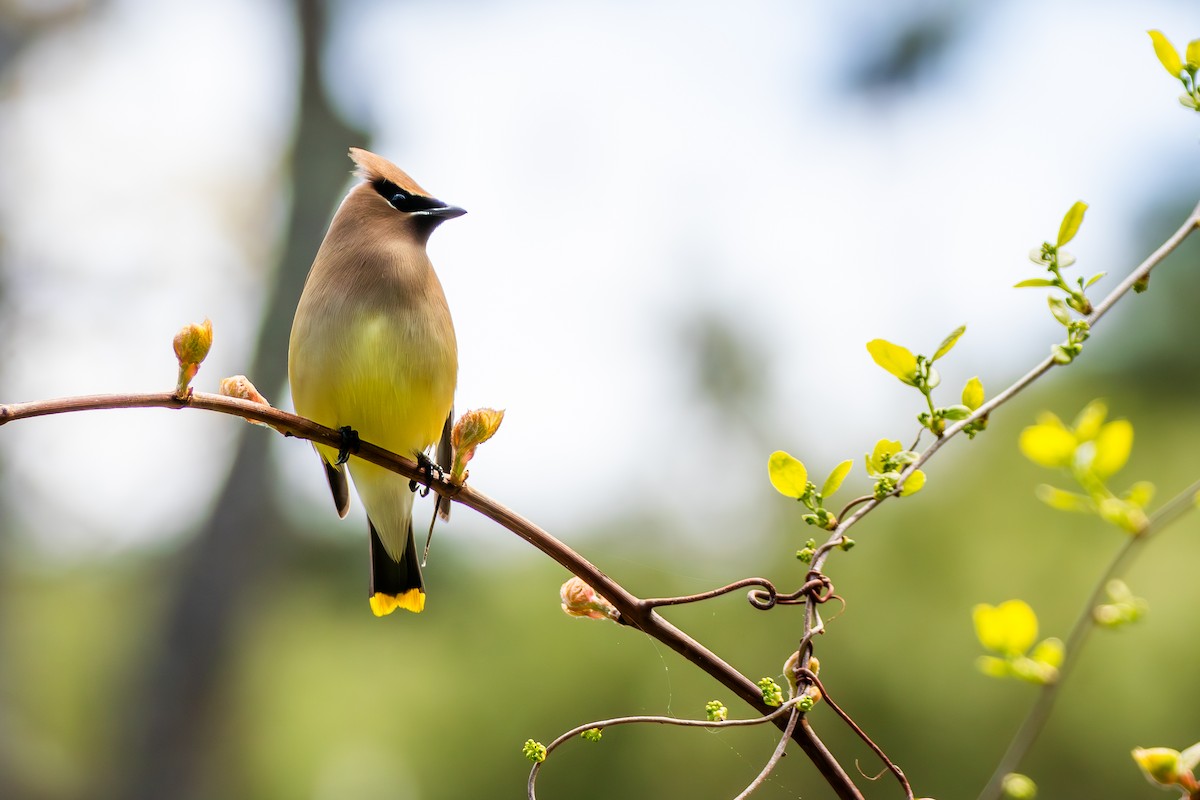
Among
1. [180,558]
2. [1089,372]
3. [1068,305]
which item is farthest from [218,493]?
[1068,305]

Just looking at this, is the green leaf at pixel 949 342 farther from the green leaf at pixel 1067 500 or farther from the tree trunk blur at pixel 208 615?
the tree trunk blur at pixel 208 615

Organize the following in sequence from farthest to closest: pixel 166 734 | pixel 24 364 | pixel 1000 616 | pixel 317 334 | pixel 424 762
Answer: pixel 166 734 → pixel 424 762 → pixel 24 364 → pixel 317 334 → pixel 1000 616

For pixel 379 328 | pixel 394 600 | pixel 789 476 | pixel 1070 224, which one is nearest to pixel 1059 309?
pixel 1070 224

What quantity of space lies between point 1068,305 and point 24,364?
454 cm

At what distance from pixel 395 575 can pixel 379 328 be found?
51 cm

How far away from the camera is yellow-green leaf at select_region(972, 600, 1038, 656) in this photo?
589mm

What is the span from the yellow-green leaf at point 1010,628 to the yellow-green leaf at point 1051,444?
0.28 feet

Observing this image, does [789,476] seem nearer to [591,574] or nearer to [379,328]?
[591,574]

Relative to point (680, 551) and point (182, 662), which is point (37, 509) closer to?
point (182, 662)

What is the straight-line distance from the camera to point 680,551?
16.4 ft

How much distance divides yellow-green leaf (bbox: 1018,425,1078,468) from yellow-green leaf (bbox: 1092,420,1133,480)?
0.01m

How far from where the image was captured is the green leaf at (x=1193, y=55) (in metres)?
0.80

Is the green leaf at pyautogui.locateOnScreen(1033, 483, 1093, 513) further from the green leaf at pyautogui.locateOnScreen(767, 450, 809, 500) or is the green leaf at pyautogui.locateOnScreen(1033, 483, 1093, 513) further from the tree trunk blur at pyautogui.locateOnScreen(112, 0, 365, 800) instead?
the tree trunk blur at pyautogui.locateOnScreen(112, 0, 365, 800)

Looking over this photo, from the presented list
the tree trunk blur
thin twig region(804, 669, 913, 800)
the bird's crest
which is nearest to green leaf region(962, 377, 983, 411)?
thin twig region(804, 669, 913, 800)
